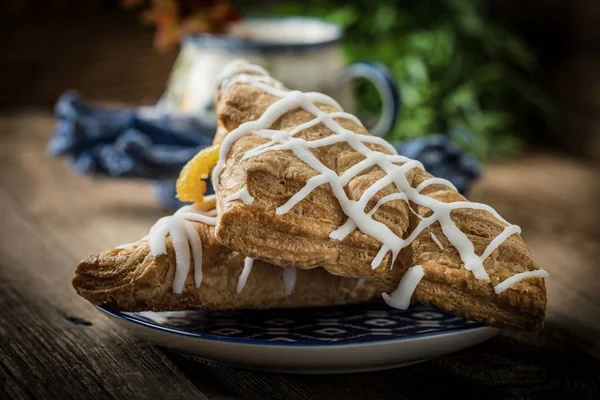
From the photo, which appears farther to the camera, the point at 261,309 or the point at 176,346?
the point at 261,309

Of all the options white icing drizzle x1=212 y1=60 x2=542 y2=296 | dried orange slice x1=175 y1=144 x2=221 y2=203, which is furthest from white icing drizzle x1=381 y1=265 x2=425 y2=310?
dried orange slice x1=175 y1=144 x2=221 y2=203

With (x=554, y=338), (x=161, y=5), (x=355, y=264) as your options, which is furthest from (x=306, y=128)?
(x=161, y=5)

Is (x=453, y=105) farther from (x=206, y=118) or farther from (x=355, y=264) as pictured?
(x=355, y=264)

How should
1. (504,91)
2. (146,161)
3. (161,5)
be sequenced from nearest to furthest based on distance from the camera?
1. (146,161)
2. (161,5)
3. (504,91)

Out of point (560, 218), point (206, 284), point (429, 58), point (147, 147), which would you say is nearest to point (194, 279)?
Answer: point (206, 284)

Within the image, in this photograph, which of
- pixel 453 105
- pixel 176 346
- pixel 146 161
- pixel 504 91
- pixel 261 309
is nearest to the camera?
pixel 176 346

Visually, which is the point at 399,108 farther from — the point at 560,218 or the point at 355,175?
the point at 355,175

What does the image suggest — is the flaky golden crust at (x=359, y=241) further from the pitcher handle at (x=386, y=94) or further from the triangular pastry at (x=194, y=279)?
the pitcher handle at (x=386, y=94)
